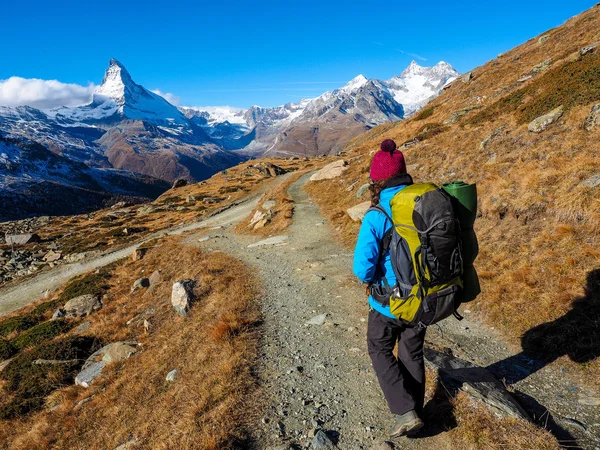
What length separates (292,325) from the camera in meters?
9.82

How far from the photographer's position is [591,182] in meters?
10.3

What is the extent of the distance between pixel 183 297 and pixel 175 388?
5.92 metres

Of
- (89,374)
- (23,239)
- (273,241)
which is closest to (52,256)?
(23,239)

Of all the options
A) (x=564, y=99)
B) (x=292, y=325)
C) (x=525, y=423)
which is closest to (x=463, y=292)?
(x=525, y=423)

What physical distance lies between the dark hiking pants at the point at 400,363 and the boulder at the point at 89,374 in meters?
11.1

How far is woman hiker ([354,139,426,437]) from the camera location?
4555mm

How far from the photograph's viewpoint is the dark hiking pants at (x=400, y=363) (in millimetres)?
4746

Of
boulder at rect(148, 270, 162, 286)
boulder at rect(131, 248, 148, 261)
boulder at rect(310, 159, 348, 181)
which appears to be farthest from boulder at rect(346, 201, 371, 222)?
boulder at rect(310, 159, 348, 181)

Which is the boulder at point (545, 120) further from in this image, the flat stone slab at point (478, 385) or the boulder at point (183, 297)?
the boulder at point (183, 297)

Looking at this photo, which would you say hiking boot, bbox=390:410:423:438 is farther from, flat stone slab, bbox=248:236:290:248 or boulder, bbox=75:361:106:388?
flat stone slab, bbox=248:236:290:248

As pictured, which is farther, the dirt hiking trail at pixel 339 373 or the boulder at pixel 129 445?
the boulder at pixel 129 445

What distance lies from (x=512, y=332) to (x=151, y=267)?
21533mm

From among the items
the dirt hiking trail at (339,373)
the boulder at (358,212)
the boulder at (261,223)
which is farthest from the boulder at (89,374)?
the boulder at (261,223)

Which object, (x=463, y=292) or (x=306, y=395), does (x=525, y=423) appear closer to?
(x=463, y=292)
